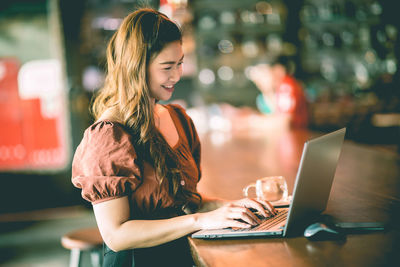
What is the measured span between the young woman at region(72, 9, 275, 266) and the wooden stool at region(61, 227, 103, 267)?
23.9 inches

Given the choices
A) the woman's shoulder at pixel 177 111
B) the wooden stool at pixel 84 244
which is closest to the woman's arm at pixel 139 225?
the woman's shoulder at pixel 177 111

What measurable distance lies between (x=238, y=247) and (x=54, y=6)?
12.8 ft

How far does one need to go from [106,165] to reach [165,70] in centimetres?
33

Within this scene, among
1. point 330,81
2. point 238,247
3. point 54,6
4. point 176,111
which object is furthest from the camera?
point 330,81

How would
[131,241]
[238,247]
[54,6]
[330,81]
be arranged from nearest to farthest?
[238,247] → [131,241] → [54,6] → [330,81]

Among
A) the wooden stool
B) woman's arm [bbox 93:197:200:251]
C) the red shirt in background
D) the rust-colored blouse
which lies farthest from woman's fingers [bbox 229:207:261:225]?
the red shirt in background

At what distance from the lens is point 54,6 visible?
4.11 metres

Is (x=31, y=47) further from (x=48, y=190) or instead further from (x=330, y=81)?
(x=330, y=81)

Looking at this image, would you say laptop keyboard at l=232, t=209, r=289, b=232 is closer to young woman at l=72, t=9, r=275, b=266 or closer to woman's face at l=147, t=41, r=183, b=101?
young woman at l=72, t=9, r=275, b=266

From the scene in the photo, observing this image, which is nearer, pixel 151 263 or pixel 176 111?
pixel 151 263

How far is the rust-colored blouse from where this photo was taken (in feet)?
3.35

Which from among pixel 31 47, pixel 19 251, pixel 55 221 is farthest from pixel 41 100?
pixel 19 251

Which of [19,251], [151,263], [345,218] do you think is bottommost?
[19,251]

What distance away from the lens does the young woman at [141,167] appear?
1.03m
